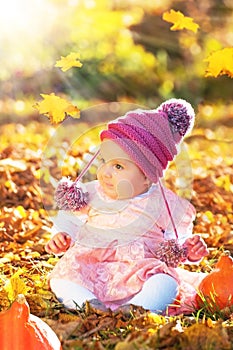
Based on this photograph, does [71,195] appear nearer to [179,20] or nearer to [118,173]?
[118,173]

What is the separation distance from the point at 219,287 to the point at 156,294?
9.4 inches

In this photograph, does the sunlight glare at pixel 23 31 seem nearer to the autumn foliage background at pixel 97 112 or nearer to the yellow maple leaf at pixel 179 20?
the autumn foliage background at pixel 97 112

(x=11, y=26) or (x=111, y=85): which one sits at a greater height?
(x=11, y=26)

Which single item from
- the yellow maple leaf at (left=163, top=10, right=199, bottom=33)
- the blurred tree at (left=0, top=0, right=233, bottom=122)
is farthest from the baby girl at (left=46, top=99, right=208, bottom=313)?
the blurred tree at (left=0, top=0, right=233, bottom=122)

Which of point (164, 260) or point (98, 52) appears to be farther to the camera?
point (98, 52)

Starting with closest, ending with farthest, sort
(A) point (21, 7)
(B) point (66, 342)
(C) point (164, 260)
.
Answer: (B) point (66, 342) → (C) point (164, 260) → (A) point (21, 7)

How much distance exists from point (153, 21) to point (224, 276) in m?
6.95

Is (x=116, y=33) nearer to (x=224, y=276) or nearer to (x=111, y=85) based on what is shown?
(x=111, y=85)

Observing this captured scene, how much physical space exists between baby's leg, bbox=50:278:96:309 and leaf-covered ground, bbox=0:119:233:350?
28 millimetres

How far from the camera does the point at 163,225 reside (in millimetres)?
3449

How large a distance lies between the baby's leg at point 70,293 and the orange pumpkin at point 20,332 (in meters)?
0.54

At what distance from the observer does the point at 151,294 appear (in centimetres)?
331

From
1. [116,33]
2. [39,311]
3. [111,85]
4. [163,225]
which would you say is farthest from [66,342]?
[116,33]

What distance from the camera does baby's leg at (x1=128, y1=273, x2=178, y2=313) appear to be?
3.31 metres
